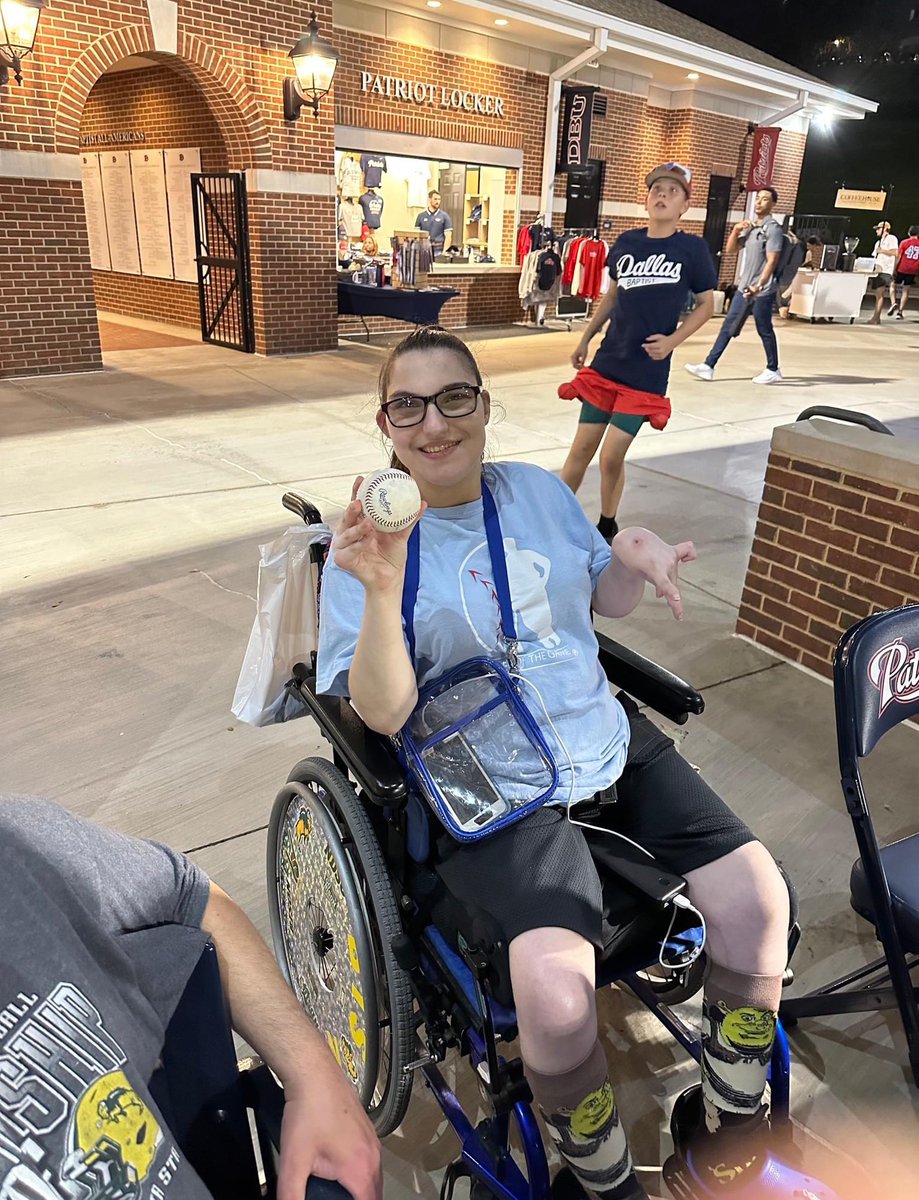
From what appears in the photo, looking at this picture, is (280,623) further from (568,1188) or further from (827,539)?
(827,539)

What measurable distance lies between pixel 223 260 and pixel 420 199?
335cm

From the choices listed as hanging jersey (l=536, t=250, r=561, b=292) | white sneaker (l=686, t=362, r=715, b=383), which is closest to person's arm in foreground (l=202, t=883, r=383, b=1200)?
white sneaker (l=686, t=362, r=715, b=383)

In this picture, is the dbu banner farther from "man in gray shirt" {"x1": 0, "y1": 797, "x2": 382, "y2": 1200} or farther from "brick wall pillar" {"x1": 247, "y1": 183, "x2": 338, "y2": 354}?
"man in gray shirt" {"x1": 0, "y1": 797, "x2": 382, "y2": 1200}

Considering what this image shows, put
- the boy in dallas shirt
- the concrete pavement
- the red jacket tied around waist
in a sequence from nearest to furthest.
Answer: the concrete pavement → the boy in dallas shirt → the red jacket tied around waist

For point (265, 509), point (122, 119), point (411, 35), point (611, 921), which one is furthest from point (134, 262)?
point (611, 921)

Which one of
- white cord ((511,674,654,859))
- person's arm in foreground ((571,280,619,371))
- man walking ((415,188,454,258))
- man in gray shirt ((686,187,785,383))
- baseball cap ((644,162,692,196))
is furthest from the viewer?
man walking ((415,188,454,258))

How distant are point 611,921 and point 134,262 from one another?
12.2 m

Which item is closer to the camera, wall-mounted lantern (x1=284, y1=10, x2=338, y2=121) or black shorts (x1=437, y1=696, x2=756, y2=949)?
black shorts (x1=437, y1=696, x2=756, y2=949)

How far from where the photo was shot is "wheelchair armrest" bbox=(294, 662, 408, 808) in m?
1.33

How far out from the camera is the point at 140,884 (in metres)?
0.97

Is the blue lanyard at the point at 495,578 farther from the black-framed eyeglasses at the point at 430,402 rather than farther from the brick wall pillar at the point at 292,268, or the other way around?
the brick wall pillar at the point at 292,268

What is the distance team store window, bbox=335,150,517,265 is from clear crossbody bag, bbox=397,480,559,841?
1007cm

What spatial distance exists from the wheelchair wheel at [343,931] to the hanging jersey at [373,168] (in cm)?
1029

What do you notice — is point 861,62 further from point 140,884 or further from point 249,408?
point 140,884
